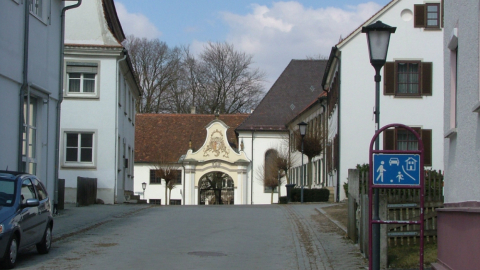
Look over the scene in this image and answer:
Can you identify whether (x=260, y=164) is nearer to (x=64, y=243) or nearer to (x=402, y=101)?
(x=402, y=101)

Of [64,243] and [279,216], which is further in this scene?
[279,216]

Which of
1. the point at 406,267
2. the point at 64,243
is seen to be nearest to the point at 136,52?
the point at 64,243

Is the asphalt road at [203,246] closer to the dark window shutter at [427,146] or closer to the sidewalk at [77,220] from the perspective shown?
the sidewalk at [77,220]

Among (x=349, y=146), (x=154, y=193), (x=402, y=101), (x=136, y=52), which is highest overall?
(x=136, y=52)

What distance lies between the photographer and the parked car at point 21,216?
379 inches

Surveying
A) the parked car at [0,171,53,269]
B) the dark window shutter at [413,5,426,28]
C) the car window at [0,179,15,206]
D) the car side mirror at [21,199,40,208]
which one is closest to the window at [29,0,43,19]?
the parked car at [0,171,53,269]

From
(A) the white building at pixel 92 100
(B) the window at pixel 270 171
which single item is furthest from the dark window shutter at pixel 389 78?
(B) the window at pixel 270 171

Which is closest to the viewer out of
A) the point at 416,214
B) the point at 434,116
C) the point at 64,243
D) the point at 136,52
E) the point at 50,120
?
the point at 416,214

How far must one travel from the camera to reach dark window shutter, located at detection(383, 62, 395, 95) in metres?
31.8

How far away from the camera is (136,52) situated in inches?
2346

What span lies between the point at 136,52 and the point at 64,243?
4769cm

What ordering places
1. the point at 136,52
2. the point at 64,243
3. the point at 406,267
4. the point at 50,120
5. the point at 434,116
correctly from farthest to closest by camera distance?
the point at 136,52 → the point at 434,116 → the point at 50,120 → the point at 64,243 → the point at 406,267

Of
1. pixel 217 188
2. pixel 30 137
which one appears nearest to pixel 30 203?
pixel 30 137

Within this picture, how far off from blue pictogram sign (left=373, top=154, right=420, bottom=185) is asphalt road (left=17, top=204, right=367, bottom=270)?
2.66 m
